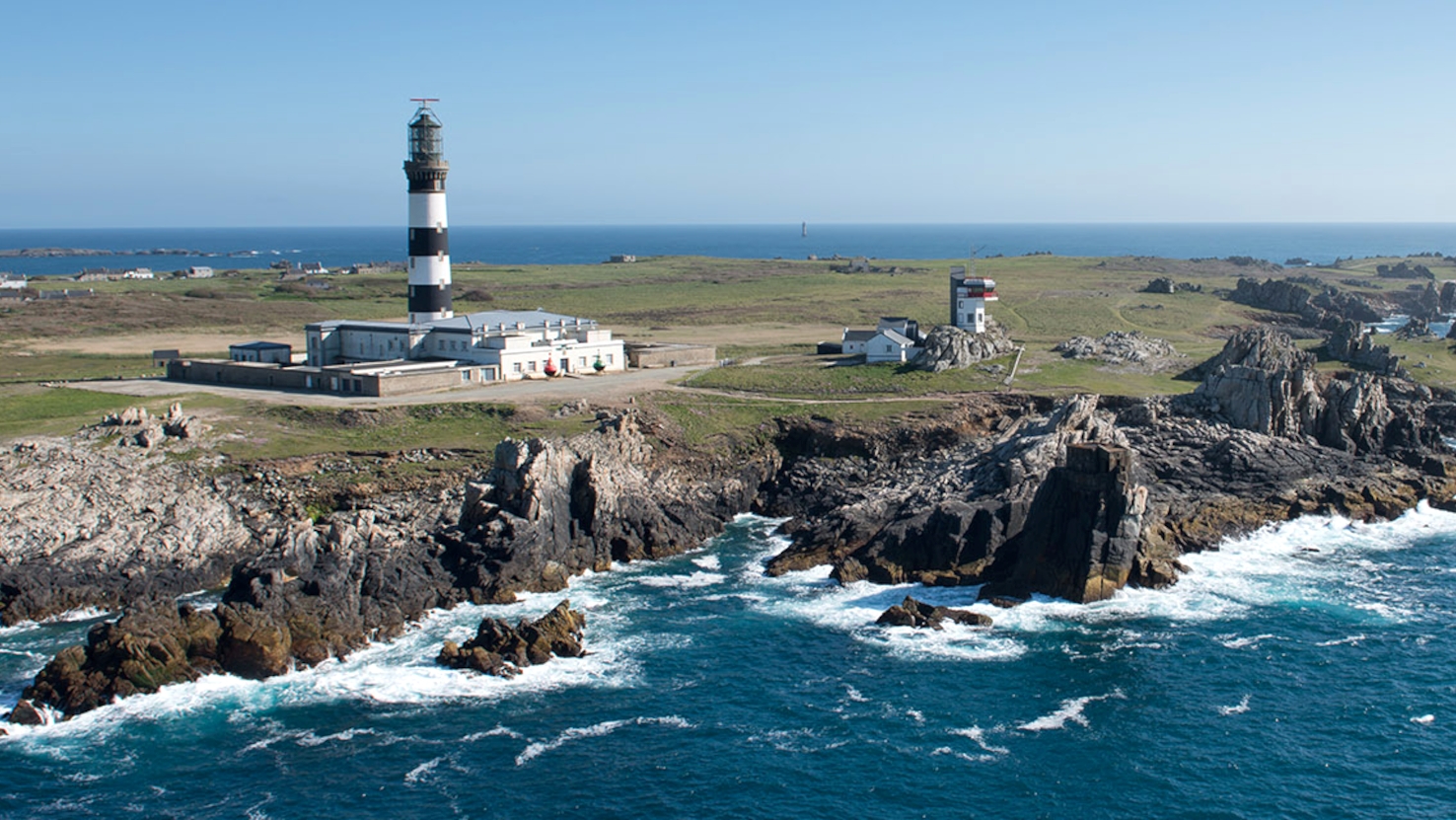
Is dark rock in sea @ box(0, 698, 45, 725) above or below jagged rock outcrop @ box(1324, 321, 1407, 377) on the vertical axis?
below

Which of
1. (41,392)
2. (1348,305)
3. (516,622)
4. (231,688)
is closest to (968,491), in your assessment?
(516,622)

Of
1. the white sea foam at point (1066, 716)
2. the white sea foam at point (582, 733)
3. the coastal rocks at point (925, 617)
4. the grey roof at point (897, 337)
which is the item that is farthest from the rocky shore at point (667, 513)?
the grey roof at point (897, 337)

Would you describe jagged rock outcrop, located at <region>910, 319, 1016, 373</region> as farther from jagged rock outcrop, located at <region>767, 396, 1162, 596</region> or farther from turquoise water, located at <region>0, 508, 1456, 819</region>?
turquoise water, located at <region>0, 508, 1456, 819</region>

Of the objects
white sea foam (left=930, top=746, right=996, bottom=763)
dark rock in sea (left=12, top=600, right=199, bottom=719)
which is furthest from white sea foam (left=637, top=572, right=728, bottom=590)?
dark rock in sea (left=12, top=600, right=199, bottom=719)

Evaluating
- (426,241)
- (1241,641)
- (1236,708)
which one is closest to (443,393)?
(426,241)

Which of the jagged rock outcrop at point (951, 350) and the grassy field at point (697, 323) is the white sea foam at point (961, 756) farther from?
the jagged rock outcrop at point (951, 350)

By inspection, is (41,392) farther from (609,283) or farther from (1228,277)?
(1228,277)

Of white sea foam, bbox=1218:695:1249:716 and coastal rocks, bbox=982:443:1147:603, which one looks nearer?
white sea foam, bbox=1218:695:1249:716

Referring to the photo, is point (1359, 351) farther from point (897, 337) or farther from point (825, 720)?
point (825, 720)
